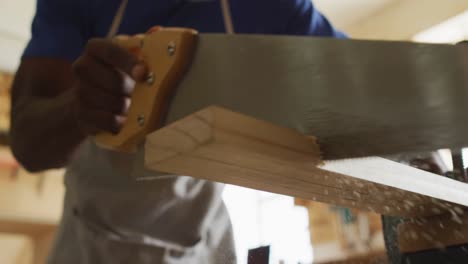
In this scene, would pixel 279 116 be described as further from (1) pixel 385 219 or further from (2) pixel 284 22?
(2) pixel 284 22

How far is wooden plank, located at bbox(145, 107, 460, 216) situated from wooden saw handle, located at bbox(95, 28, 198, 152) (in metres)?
0.08

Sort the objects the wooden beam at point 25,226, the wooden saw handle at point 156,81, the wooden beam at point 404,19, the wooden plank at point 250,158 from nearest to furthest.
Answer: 1. the wooden plank at point 250,158
2. the wooden saw handle at point 156,81
3. the wooden beam at point 404,19
4. the wooden beam at point 25,226

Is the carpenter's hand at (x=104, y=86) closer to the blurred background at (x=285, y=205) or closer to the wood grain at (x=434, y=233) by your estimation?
the blurred background at (x=285, y=205)

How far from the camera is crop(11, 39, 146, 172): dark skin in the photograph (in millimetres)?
494

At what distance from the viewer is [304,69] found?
1.29ft

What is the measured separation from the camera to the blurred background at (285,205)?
48cm

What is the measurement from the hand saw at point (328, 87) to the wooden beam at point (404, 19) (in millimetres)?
742

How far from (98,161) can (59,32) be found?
204 millimetres

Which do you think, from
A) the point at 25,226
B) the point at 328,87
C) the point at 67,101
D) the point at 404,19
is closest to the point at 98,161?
the point at 67,101

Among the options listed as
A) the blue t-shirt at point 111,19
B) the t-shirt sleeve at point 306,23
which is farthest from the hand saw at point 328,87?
the t-shirt sleeve at point 306,23

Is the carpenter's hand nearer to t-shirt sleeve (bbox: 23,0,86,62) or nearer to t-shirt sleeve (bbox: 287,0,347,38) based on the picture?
t-shirt sleeve (bbox: 23,0,86,62)

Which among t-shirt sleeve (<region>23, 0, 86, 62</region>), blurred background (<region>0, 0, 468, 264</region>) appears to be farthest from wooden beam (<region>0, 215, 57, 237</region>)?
t-shirt sleeve (<region>23, 0, 86, 62</region>)

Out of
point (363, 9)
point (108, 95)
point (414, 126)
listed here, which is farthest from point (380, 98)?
point (363, 9)

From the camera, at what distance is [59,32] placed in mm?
738
